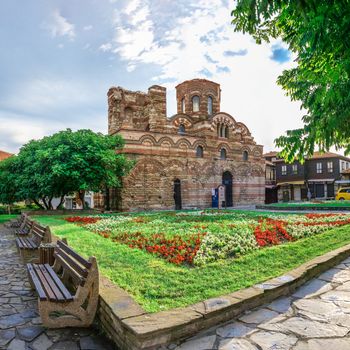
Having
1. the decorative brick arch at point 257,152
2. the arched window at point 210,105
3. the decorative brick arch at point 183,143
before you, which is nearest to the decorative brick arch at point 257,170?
the decorative brick arch at point 257,152

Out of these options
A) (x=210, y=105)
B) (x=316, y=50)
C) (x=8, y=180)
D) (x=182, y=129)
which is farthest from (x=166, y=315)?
(x=210, y=105)

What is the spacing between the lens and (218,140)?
104 ft

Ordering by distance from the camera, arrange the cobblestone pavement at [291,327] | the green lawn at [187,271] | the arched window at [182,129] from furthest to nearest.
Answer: the arched window at [182,129] → the green lawn at [187,271] → the cobblestone pavement at [291,327]

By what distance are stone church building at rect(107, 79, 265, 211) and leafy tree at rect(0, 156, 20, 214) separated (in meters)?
7.54

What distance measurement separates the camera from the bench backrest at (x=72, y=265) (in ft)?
12.7

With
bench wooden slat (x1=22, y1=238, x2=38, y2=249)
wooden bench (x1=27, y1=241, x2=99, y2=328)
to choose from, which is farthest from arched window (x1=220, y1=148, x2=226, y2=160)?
wooden bench (x1=27, y1=241, x2=99, y2=328)

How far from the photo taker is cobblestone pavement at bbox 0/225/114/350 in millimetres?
3447

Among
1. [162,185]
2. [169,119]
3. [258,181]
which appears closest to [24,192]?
[162,185]

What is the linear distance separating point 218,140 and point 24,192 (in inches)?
763

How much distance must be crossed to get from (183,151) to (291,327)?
25.1 m

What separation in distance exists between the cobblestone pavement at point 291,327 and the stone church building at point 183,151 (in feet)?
68.6

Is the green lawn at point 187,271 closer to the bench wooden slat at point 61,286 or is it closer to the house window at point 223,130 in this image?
the bench wooden slat at point 61,286

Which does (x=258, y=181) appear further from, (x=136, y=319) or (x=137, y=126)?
(x=136, y=319)

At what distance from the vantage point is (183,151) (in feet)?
92.9
